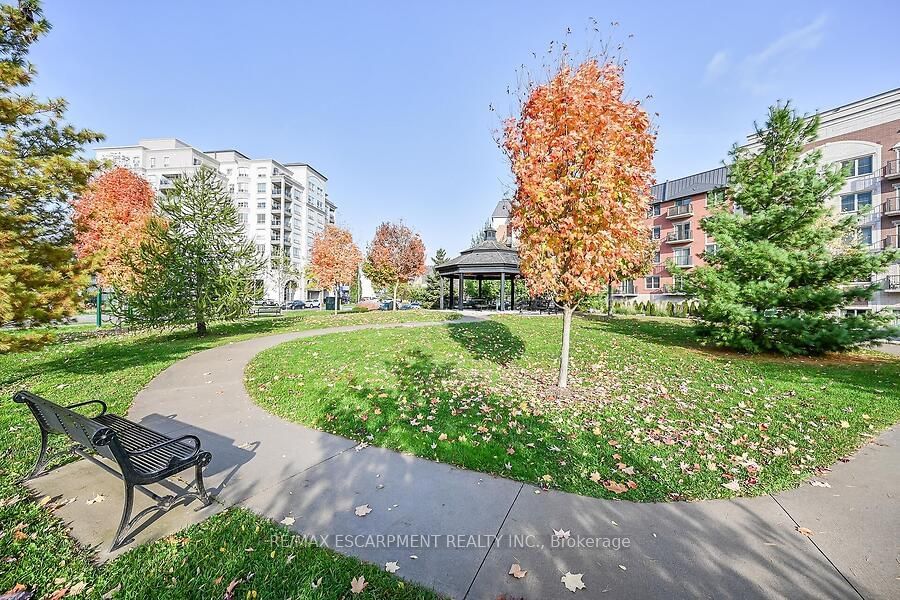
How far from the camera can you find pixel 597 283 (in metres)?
6.34

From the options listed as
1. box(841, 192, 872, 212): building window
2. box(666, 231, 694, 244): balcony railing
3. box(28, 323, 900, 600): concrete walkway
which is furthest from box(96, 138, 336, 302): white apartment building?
box(841, 192, 872, 212): building window

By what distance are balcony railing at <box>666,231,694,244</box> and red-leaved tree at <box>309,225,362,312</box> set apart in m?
33.9

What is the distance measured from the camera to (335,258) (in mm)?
31828

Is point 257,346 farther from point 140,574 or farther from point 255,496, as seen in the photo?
point 140,574

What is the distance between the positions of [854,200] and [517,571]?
3991cm

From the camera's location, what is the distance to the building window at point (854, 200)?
1053 inches

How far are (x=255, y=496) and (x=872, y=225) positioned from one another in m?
40.9

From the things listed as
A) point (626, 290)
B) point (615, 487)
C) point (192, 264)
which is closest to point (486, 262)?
point (192, 264)

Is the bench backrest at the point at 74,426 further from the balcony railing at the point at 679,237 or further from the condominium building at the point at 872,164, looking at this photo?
the balcony railing at the point at 679,237

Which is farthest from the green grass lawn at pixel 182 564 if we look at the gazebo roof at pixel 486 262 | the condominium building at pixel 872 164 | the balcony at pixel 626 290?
the balcony at pixel 626 290

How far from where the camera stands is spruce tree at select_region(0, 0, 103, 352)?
18.0ft

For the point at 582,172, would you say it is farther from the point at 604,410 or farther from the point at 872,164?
the point at 872,164

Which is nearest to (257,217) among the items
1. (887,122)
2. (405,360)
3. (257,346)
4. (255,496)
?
(257,346)

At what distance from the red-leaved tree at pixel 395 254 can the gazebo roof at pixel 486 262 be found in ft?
33.2
